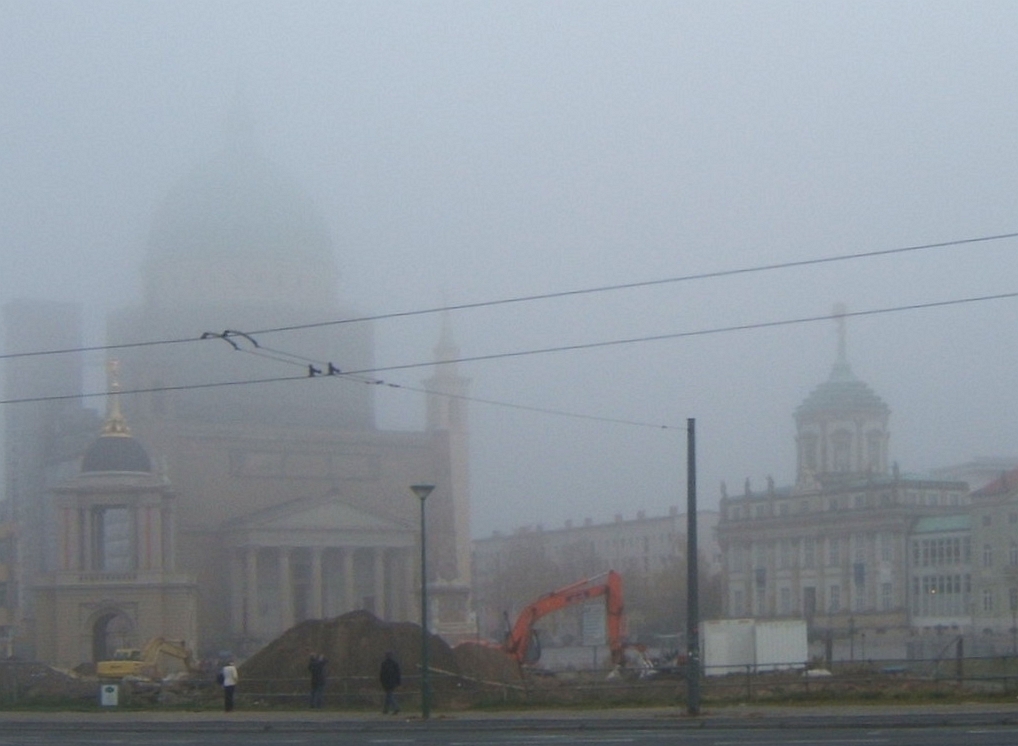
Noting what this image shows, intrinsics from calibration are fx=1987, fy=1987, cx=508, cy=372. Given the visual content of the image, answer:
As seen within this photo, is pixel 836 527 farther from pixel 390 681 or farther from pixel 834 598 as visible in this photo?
pixel 390 681

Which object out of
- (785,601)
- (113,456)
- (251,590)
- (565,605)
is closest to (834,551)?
(785,601)

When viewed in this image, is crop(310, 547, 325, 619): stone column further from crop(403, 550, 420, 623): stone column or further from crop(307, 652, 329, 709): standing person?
crop(307, 652, 329, 709): standing person

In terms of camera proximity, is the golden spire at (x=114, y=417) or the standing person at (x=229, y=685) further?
the golden spire at (x=114, y=417)

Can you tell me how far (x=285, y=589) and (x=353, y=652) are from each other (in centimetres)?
8035

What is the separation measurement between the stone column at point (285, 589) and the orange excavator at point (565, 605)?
204ft

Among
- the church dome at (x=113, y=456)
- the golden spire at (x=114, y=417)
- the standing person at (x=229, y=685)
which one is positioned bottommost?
the standing person at (x=229, y=685)

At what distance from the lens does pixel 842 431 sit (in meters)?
145

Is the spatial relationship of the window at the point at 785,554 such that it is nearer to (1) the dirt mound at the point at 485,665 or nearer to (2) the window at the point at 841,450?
(2) the window at the point at 841,450

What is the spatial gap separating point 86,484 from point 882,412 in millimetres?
58250

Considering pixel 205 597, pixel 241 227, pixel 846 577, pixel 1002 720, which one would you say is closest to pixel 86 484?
pixel 205 597

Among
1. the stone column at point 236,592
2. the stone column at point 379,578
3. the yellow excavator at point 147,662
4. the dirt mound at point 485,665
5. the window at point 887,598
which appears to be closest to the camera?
the dirt mound at point 485,665

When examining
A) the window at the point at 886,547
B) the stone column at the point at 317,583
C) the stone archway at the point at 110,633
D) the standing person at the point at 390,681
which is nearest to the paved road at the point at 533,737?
the standing person at the point at 390,681

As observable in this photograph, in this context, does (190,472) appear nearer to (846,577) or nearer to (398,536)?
(398,536)

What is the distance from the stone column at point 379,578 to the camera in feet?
465
